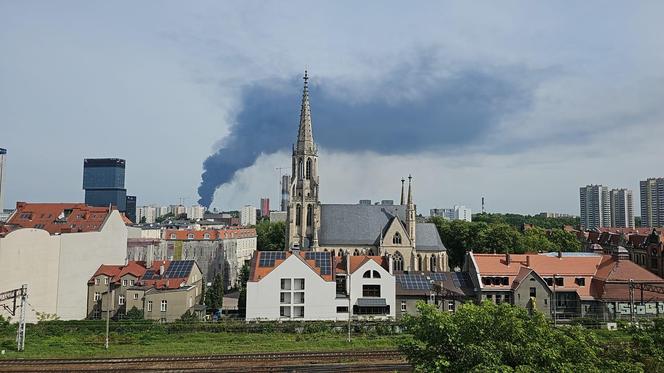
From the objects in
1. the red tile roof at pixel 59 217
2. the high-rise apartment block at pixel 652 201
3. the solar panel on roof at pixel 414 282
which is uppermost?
the high-rise apartment block at pixel 652 201

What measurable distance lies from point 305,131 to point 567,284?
50052mm

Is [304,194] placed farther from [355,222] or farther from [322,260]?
[322,260]

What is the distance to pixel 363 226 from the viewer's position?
88.5 metres

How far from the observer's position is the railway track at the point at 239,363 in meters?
36.8

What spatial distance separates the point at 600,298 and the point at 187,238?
73.0 meters

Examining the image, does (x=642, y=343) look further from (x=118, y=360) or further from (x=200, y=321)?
(x=200, y=321)

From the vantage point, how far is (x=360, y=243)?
87.1 metres

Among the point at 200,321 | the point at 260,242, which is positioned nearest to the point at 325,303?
the point at 200,321

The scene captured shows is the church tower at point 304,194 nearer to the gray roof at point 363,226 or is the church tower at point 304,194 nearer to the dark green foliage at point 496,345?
the gray roof at point 363,226

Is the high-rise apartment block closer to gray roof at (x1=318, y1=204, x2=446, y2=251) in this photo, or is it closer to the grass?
gray roof at (x1=318, y1=204, x2=446, y2=251)

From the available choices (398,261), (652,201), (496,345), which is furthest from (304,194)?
(652,201)

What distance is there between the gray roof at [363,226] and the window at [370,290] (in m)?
23.8

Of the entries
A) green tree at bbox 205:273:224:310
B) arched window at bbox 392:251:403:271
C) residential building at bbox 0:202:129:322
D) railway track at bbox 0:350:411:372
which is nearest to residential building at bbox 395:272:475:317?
arched window at bbox 392:251:403:271

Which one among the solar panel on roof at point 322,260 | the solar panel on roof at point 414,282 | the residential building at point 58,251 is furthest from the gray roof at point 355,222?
the residential building at point 58,251
